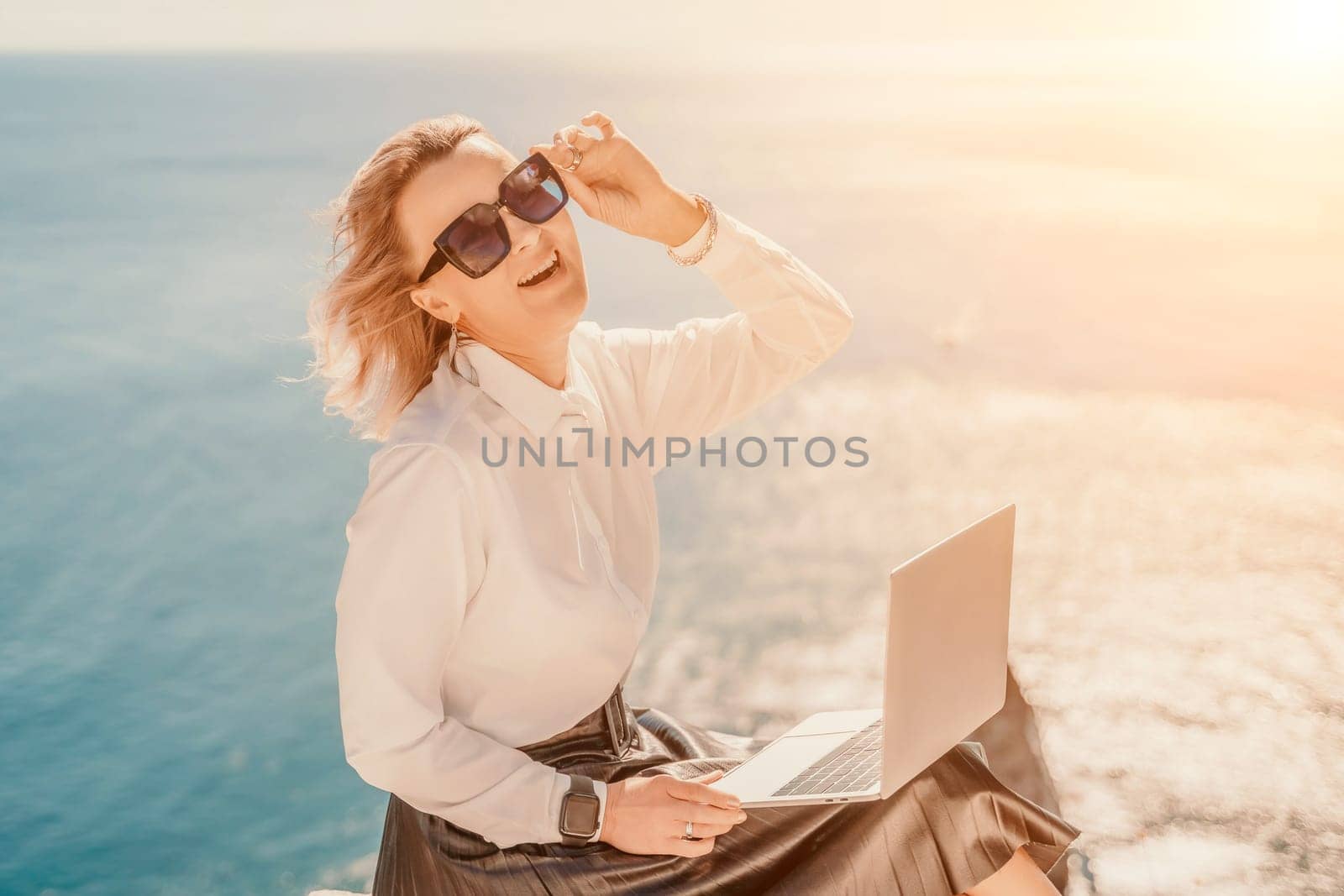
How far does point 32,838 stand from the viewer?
104 inches

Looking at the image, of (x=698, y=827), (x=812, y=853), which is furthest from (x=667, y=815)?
(x=812, y=853)

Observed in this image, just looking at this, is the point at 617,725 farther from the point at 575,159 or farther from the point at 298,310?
the point at 298,310

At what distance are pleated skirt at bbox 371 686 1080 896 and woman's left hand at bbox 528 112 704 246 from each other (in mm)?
764

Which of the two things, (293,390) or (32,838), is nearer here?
(32,838)

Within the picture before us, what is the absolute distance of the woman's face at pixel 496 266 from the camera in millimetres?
1468

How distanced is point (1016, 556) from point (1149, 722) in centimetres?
89

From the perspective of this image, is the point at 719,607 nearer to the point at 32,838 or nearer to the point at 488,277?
the point at 32,838

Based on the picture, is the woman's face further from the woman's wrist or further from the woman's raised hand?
the woman's raised hand

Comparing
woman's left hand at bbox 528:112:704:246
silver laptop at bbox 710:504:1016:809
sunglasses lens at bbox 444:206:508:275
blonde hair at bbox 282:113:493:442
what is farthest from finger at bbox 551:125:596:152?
silver laptop at bbox 710:504:1016:809

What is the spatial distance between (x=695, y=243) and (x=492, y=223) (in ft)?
1.14

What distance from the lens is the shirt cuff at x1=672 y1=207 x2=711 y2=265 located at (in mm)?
1700

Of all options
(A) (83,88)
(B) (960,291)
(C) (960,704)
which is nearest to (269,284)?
(B) (960,291)

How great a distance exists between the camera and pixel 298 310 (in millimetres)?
5809

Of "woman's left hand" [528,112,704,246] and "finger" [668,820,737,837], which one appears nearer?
"finger" [668,820,737,837]
